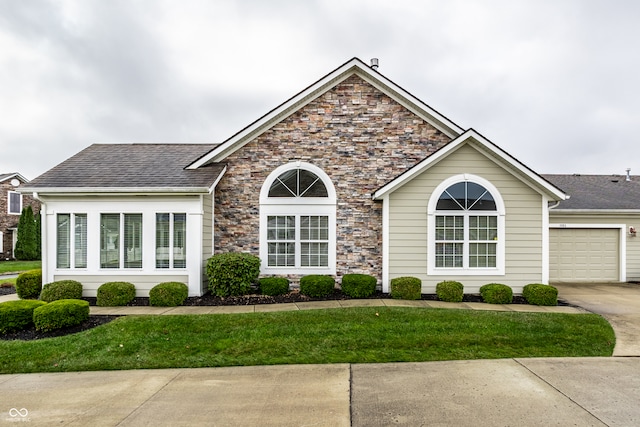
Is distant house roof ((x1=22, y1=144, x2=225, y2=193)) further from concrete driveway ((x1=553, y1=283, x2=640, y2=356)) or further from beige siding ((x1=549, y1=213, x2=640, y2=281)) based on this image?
beige siding ((x1=549, y1=213, x2=640, y2=281))

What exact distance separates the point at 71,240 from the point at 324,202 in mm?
7391

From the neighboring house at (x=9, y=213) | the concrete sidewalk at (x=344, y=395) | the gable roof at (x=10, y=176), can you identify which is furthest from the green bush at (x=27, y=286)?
the gable roof at (x=10, y=176)

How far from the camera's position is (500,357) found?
6402mm

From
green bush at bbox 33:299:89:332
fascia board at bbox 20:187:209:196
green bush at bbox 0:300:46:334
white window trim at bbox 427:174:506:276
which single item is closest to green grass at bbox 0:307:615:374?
green bush at bbox 33:299:89:332

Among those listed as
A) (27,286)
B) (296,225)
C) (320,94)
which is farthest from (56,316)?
(320,94)

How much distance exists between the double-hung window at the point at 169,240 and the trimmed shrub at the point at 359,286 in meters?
4.65

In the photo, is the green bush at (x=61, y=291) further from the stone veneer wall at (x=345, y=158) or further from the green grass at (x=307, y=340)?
the stone veneer wall at (x=345, y=158)

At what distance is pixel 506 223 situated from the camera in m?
11.1

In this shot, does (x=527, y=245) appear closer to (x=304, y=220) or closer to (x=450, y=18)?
(x=304, y=220)

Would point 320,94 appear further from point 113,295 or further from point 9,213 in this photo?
point 9,213

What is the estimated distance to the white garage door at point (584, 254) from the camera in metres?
14.8

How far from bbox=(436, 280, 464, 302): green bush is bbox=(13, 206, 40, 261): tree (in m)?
29.9

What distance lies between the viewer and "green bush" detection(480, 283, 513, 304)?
10.3 m

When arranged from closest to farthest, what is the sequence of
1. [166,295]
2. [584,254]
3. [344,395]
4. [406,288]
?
[344,395] < [166,295] < [406,288] < [584,254]
